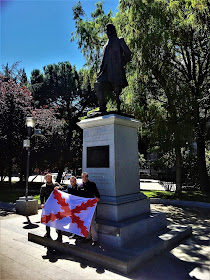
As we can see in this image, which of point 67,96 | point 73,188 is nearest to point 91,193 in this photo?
point 73,188

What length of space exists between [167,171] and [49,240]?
57.2 ft

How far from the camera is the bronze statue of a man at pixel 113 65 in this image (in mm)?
6121

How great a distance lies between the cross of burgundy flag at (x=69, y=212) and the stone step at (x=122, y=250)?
0.33 meters

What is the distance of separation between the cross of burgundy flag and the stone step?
1.07 ft

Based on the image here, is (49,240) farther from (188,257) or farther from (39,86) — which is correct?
(39,86)

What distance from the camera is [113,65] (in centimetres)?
612

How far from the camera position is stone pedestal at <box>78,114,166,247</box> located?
4.83 m

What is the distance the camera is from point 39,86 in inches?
Result: 921

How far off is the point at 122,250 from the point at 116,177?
5.34ft

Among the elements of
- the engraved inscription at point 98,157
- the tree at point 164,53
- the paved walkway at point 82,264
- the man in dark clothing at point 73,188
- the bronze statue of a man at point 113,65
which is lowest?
the paved walkway at point 82,264

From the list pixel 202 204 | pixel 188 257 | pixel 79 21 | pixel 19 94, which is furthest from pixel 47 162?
pixel 188 257

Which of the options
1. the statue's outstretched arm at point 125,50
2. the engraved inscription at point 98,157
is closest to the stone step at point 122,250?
the engraved inscription at point 98,157

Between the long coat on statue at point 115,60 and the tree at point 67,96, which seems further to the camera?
the tree at point 67,96

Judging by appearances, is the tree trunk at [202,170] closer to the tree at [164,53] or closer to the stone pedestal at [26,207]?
the tree at [164,53]
